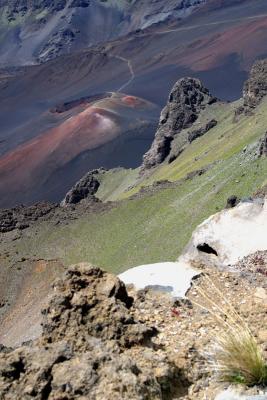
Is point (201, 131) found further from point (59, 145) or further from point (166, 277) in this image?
point (166, 277)

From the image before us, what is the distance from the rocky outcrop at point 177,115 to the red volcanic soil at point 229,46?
77.0m

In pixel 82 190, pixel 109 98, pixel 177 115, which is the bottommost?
pixel 109 98

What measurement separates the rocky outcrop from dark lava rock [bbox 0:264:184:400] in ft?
208

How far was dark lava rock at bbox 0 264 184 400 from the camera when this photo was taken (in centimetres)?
681

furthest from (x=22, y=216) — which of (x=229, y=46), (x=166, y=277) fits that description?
(x=229, y=46)

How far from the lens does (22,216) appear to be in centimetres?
5450

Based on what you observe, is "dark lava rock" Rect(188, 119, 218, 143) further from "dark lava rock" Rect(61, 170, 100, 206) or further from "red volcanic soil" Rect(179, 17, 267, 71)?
"red volcanic soil" Rect(179, 17, 267, 71)

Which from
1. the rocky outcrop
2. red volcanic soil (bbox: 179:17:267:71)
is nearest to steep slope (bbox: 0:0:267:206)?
red volcanic soil (bbox: 179:17:267:71)

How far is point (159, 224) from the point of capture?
42.6 m

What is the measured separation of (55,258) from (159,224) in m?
8.34

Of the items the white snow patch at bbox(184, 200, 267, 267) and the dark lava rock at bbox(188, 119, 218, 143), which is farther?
the dark lava rock at bbox(188, 119, 218, 143)

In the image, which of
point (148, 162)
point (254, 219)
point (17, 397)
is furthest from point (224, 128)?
point (17, 397)

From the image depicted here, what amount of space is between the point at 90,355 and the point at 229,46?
175m

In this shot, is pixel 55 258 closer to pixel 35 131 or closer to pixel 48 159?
pixel 48 159
